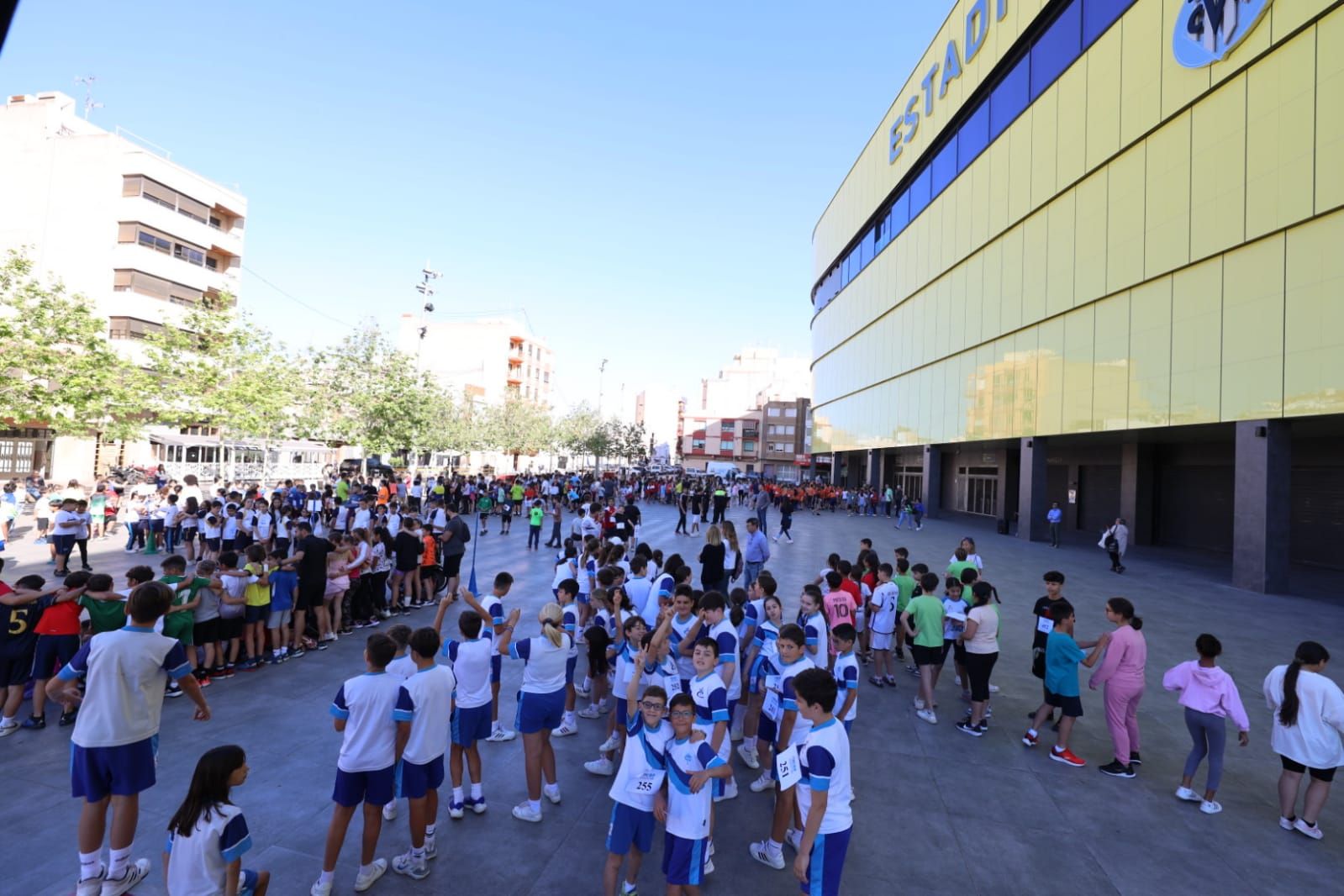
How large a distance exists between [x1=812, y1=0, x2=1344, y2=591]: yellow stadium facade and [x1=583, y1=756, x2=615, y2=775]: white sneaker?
16.0 m

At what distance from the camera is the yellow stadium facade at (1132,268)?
13.0 m

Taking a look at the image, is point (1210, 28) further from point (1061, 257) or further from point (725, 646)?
point (725, 646)

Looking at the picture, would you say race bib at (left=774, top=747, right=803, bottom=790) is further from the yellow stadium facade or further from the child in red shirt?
the yellow stadium facade

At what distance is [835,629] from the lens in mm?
4645

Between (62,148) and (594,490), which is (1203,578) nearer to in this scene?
(594,490)

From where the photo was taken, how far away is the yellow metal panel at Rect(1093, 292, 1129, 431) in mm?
17672

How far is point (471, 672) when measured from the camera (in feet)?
15.0

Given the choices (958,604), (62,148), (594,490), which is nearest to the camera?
(958,604)

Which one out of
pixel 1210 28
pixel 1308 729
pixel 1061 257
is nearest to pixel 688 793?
pixel 1308 729

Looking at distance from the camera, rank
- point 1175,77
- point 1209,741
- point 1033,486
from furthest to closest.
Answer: point 1033,486 → point 1175,77 → point 1209,741

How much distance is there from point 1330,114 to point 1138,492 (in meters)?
13.7

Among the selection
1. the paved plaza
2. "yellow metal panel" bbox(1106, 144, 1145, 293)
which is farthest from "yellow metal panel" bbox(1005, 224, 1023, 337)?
the paved plaza

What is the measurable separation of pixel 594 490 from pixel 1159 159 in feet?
70.7

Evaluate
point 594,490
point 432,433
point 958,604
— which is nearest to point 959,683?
point 958,604
